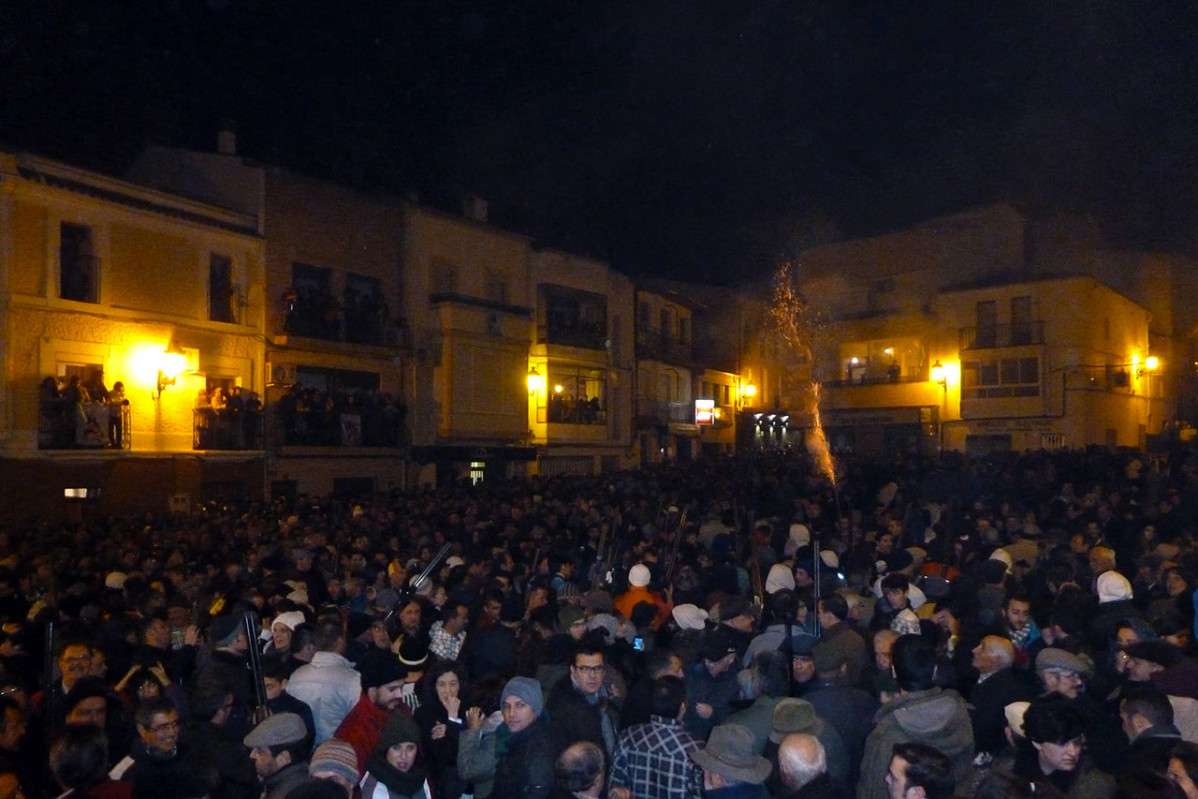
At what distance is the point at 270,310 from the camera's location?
22266mm

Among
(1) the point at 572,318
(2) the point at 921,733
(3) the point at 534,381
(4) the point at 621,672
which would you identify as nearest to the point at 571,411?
(3) the point at 534,381

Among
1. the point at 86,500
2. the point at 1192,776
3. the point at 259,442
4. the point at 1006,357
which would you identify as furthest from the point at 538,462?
the point at 1192,776

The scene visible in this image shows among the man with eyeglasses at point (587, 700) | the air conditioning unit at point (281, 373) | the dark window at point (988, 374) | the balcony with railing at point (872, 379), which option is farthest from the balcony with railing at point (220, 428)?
the dark window at point (988, 374)

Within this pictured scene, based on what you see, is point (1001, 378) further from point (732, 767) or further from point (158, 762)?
point (158, 762)

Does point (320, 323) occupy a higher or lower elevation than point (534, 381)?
higher

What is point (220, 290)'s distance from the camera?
21234mm

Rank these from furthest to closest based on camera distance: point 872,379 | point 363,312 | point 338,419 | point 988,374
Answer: point 872,379, point 988,374, point 363,312, point 338,419

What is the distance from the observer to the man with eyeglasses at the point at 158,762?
359 cm

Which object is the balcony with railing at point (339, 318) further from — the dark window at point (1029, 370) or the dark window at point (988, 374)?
the dark window at point (1029, 370)

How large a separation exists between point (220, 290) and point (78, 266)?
3259mm

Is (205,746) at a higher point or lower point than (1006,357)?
lower

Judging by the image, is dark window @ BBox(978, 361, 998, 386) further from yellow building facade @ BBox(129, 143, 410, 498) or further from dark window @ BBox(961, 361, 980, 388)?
yellow building facade @ BBox(129, 143, 410, 498)

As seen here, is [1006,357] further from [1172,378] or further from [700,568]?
[700,568]

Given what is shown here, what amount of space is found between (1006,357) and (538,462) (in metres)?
15.9
